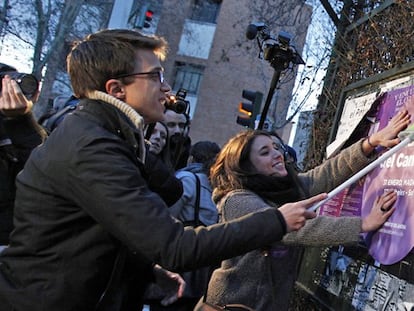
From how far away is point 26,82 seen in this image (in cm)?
300

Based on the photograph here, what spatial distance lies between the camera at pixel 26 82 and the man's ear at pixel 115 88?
4.28ft

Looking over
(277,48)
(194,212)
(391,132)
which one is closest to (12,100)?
(194,212)

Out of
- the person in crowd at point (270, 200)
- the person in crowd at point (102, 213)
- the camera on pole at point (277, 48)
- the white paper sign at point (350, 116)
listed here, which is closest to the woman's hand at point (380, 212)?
the person in crowd at point (270, 200)

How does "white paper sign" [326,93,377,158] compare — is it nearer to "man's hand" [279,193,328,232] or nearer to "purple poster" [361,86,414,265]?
"purple poster" [361,86,414,265]

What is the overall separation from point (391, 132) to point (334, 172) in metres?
0.52

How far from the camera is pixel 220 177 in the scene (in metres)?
2.82

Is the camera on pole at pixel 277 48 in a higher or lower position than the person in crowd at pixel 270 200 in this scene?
higher

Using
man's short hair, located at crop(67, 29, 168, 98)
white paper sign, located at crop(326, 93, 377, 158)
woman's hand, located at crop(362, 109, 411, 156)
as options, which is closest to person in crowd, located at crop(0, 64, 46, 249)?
man's short hair, located at crop(67, 29, 168, 98)

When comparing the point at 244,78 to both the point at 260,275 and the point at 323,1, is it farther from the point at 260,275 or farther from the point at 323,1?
the point at 260,275

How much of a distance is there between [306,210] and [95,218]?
68cm

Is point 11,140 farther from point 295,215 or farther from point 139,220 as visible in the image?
point 295,215

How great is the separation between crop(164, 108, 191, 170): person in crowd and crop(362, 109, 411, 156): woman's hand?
6.42 ft

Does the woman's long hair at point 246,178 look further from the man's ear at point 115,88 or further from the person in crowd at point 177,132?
the person in crowd at point 177,132

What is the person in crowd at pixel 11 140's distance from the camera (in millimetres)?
2961
